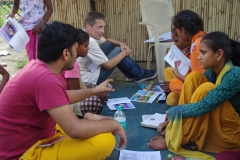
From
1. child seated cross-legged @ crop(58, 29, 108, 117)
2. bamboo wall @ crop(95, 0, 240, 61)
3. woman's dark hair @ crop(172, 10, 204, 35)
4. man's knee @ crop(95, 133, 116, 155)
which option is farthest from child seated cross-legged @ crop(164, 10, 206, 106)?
bamboo wall @ crop(95, 0, 240, 61)


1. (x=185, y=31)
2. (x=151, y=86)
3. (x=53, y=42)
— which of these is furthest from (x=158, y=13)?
(x=53, y=42)

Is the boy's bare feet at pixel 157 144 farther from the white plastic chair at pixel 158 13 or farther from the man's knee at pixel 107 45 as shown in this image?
the white plastic chair at pixel 158 13

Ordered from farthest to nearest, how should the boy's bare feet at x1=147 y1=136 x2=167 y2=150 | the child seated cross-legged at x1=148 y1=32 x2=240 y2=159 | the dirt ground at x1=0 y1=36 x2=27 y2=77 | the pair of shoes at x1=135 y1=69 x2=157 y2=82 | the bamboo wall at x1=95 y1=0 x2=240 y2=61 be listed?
the dirt ground at x1=0 y1=36 x2=27 y2=77 → the bamboo wall at x1=95 y1=0 x2=240 y2=61 → the pair of shoes at x1=135 y1=69 x2=157 y2=82 → the boy's bare feet at x1=147 y1=136 x2=167 y2=150 → the child seated cross-legged at x1=148 y1=32 x2=240 y2=159

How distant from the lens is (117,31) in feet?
17.7

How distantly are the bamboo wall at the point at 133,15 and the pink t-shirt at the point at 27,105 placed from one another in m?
3.21

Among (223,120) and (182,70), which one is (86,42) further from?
(223,120)

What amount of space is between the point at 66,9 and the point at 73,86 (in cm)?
237

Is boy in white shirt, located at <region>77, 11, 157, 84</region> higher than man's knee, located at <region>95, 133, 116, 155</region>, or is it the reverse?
boy in white shirt, located at <region>77, 11, 157, 84</region>

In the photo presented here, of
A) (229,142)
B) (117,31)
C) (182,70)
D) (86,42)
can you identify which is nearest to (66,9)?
(117,31)

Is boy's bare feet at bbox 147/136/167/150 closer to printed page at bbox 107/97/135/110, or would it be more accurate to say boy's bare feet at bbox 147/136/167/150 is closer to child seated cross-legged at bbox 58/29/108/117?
child seated cross-legged at bbox 58/29/108/117

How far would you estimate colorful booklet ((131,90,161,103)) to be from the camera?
12.0 ft

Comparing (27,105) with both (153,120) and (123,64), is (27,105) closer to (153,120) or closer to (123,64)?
(153,120)

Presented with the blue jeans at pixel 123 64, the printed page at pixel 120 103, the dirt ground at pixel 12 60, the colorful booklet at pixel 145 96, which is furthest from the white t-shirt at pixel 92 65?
the dirt ground at pixel 12 60

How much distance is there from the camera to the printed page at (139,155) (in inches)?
92.6
